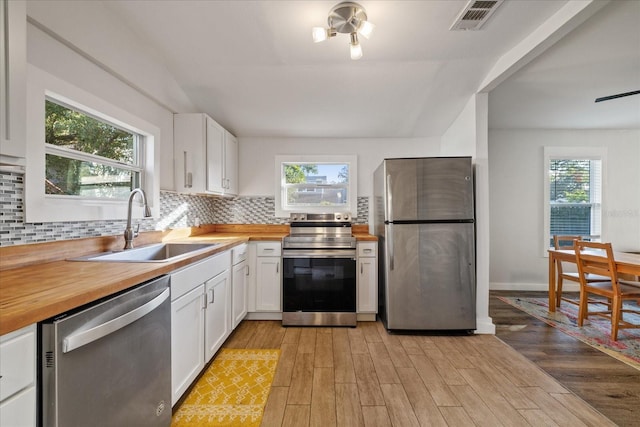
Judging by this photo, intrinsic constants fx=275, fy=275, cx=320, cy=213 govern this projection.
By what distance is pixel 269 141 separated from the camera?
365 cm

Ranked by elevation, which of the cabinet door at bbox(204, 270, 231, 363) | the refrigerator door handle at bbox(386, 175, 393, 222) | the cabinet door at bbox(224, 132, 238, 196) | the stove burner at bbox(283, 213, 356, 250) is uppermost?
the cabinet door at bbox(224, 132, 238, 196)

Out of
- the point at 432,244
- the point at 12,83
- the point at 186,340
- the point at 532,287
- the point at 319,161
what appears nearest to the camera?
the point at 12,83

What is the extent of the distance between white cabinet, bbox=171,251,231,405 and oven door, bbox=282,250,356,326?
726mm

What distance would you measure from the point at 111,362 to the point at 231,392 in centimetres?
100

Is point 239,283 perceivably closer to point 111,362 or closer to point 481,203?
point 111,362

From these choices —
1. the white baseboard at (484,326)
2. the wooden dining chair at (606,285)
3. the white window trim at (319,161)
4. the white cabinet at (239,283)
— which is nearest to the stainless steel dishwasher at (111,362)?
the white cabinet at (239,283)

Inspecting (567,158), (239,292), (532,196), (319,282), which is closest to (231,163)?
(239,292)

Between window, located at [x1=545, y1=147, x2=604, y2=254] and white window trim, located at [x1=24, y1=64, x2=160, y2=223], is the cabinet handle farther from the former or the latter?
window, located at [x1=545, y1=147, x2=604, y2=254]

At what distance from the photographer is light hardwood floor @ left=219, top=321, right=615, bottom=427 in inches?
62.1

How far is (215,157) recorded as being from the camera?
290 cm

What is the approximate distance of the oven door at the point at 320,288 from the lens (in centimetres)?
282

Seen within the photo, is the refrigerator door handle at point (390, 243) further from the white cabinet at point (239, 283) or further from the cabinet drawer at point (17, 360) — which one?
the cabinet drawer at point (17, 360)

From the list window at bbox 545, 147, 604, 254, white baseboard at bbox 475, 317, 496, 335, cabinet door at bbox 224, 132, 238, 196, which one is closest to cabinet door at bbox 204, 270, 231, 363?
cabinet door at bbox 224, 132, 238, 196

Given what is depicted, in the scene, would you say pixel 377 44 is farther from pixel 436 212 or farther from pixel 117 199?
pixel 117 199
